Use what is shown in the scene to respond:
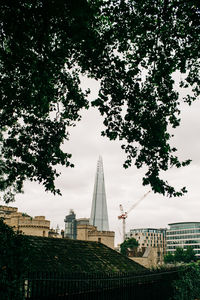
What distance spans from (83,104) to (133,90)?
2477 mm

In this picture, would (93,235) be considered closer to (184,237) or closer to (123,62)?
(123,62)

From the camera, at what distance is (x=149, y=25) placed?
8719 millimetres

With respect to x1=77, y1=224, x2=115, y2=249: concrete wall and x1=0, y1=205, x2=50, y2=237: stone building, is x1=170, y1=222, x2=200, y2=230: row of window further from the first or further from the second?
x1=0, y1=205, x2=50, y2=237: stone building

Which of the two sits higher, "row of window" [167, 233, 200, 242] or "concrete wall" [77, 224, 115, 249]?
"concrete wall" [77, 224, 115, 249]

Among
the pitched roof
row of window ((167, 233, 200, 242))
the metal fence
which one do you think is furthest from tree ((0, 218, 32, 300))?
row of window ((167, 233, 200, 242))

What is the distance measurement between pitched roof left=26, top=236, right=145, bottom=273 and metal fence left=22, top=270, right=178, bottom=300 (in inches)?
248

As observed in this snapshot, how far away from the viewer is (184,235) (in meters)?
158

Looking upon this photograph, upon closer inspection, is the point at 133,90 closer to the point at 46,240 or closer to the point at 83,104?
the point at 83,104

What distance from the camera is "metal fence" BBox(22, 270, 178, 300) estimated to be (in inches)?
322

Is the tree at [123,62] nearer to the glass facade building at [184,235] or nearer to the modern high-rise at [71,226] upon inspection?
the modern high-rise at [71,226]

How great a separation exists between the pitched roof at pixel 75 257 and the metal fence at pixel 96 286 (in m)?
6.29

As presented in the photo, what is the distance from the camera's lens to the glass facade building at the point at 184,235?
494 ft

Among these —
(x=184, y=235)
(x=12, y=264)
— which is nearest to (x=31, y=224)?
(x=12, y=264)

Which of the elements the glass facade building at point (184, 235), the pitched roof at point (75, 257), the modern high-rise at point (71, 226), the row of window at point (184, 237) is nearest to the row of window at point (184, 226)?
the glass facade building at point (184, 235)
